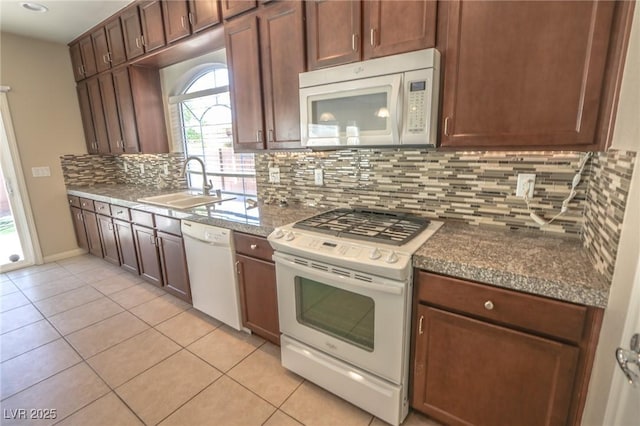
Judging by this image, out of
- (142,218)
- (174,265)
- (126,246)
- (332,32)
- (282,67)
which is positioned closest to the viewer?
(332,32)

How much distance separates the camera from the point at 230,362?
6.49 ft

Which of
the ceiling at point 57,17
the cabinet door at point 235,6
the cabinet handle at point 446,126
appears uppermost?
the ceiling at point 57,17

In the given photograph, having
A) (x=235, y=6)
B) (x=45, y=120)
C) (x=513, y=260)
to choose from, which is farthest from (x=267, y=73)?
(x=45, y=120)

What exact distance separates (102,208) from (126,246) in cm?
58

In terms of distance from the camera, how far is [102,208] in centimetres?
334

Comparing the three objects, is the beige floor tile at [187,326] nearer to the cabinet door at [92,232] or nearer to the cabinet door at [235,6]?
the cabinet door at [92,232]

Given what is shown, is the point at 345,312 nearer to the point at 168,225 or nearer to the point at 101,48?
the point at 168,225

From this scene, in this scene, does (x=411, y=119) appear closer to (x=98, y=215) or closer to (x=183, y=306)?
(x=183, y=306)

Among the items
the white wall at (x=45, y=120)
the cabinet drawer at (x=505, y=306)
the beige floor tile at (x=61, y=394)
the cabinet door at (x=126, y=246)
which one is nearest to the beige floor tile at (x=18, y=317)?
the cabinet door at (x=126, y=246)

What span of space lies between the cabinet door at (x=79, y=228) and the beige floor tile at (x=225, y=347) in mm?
2824

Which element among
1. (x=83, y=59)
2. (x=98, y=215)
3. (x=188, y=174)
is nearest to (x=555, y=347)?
(x=188, y=174)

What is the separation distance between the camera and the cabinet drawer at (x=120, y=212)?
9.73ft

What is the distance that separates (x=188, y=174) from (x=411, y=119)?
2.85 meters

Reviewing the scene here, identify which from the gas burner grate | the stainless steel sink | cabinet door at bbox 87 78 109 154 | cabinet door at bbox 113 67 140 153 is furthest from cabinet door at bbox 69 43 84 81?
the gas burner grate
